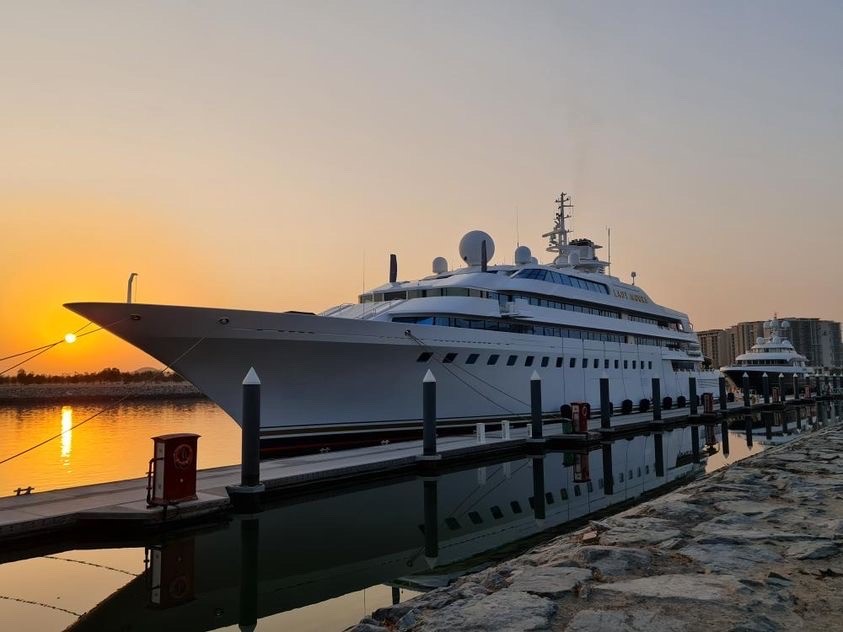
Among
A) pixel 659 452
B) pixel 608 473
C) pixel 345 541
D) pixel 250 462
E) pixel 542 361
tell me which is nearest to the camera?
pixel 345 541

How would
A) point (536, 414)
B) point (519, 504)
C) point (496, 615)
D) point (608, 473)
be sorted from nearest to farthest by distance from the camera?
point (496, 615)
point (519, 504)
point (608, 473)
point (536, 414)

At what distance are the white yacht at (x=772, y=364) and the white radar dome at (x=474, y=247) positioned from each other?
4671 cm

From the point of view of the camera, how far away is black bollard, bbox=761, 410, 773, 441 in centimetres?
3069

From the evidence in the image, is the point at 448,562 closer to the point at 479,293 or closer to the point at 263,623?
the point at 263,623

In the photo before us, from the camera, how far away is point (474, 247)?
95.0ft

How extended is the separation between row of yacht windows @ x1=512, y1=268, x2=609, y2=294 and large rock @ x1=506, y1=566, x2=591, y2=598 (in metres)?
21.6

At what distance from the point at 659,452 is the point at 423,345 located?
404 inches

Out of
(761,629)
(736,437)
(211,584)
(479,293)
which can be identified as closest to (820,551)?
(761,629)

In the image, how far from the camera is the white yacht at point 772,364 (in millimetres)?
64625

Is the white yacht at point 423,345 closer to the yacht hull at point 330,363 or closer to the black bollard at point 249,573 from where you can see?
the yacht hull at point 330,363

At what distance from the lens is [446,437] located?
72.9 feet

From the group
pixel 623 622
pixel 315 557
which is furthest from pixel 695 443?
pixel 623 622

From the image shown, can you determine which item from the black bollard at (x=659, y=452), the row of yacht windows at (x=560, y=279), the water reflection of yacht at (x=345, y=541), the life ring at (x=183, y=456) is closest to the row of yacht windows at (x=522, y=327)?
the row of yacht windows at (x=560, y=279)

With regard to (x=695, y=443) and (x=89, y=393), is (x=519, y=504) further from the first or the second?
(x=89, y=393)
